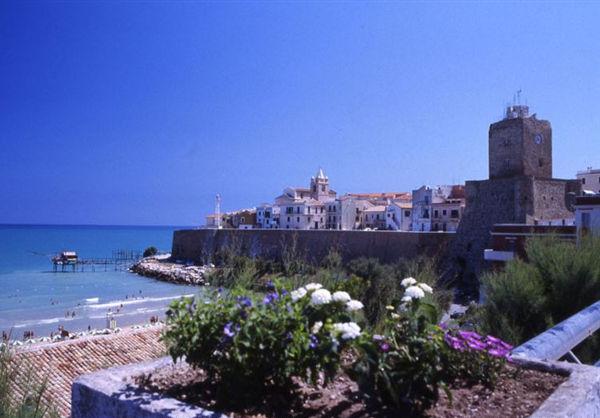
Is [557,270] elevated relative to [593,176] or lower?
lower

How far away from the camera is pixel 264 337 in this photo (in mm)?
2213

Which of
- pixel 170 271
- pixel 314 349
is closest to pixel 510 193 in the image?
pixel 314 349

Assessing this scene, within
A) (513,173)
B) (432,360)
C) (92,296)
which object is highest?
(513,173)

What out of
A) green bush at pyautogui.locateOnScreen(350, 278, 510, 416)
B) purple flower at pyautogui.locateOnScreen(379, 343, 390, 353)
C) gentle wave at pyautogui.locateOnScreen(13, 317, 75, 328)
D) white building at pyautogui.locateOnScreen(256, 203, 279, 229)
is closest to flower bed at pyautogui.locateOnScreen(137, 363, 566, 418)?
green bush at pyautogui.locateOnScreen(350, 278, 510, 416)

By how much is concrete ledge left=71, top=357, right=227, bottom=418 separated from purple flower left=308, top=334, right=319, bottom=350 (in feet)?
1.53

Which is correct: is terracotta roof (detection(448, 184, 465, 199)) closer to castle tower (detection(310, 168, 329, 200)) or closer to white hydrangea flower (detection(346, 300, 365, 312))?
castle tower (detection(310, 168, 329, 200))

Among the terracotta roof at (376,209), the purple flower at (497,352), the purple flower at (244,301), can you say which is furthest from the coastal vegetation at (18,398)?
the terracotta roof at (376,209)

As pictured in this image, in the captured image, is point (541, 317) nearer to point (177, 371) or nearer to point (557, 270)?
point (557, 270)

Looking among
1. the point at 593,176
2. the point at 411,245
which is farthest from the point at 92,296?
the point at 593,176

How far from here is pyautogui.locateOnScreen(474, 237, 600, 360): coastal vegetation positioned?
214 inches

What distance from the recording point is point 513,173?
31.5 meters

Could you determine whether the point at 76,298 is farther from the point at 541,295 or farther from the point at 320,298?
the point at 320,298

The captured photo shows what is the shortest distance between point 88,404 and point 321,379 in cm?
124

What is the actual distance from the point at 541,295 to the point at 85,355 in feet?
39.2
